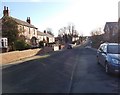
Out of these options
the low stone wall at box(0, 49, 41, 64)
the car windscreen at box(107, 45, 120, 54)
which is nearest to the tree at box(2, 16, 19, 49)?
the low stone wall at box(0, 49, 41, 64)

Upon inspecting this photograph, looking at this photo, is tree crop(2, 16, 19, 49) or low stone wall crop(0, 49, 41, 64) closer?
low stone wall crop(0, 49, 41, 64)

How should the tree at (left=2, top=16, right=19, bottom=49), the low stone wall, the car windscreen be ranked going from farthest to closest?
the tree at (left=2, top=16, right=19, bottom=49) → the low stone wall → the car windscreen

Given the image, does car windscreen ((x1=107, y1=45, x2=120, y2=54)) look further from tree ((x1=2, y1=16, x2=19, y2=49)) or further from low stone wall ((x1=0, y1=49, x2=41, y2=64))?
tree ((x1=2, y1=16, x2=19, y2=49))

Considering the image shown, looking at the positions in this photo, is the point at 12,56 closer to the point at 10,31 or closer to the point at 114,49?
the point at 10,31

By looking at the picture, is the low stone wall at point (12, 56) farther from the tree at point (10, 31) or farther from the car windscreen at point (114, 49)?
the car windscreen at point (114, 49)

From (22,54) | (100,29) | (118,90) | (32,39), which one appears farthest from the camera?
(100,29)

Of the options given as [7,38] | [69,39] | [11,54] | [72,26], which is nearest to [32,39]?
→ [7,38]

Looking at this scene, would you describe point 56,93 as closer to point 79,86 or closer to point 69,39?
point 79,86

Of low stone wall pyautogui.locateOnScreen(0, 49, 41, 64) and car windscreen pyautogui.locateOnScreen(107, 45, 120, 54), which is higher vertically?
car windscreen pyautogui.locateOnScreen(107, 45, 120, 54)

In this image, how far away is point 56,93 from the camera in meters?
8.70

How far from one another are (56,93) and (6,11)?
170ft

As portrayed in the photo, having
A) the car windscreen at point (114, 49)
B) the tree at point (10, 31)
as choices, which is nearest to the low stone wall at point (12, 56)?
the tree at point (10, 31)

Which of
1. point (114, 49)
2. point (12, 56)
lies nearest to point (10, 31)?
point (12, 56)

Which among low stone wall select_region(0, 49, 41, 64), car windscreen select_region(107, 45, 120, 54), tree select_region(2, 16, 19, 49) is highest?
tree select_region(2, 16, 19, 49)
